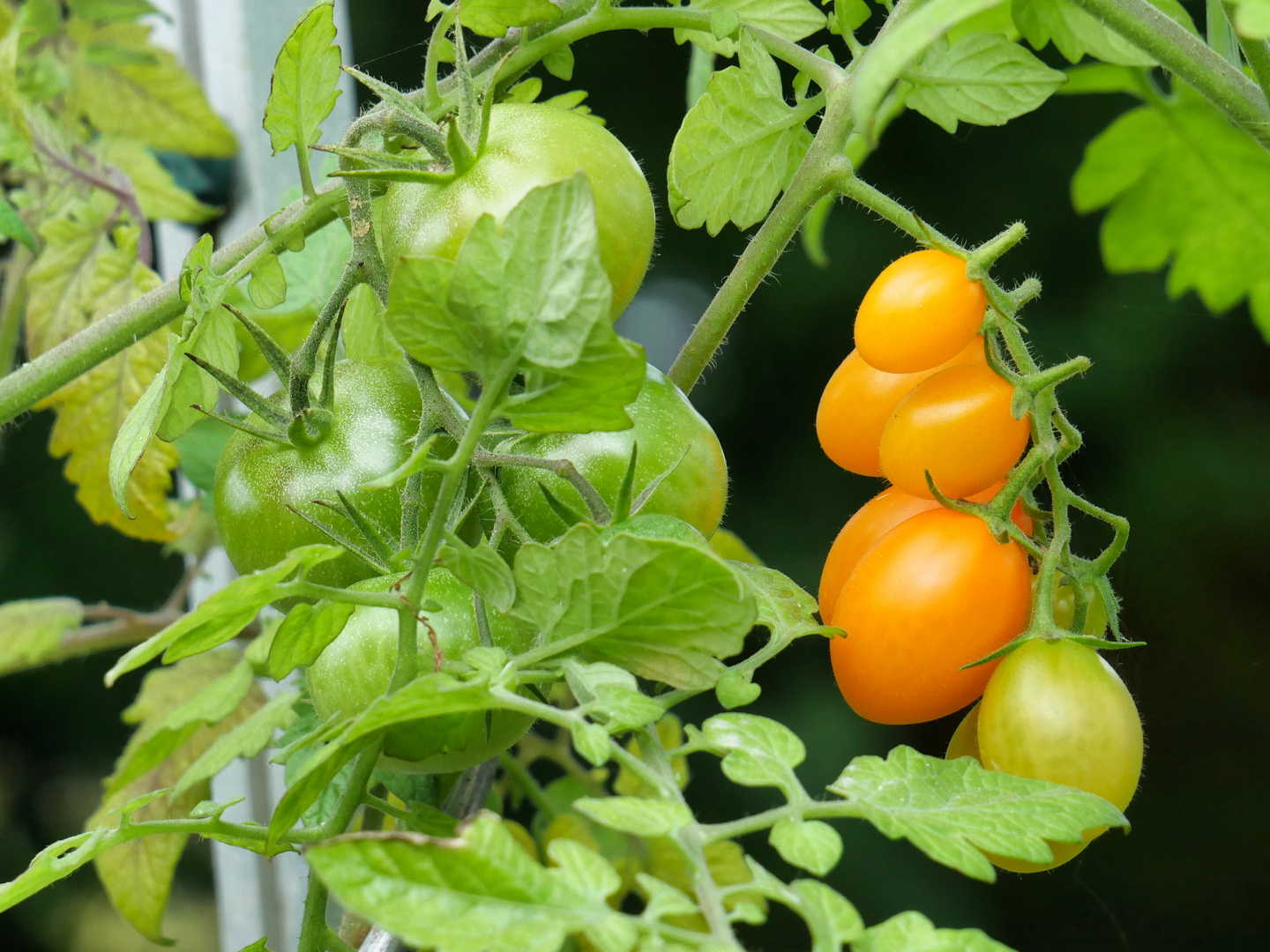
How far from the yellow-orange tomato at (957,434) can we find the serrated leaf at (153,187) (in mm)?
467

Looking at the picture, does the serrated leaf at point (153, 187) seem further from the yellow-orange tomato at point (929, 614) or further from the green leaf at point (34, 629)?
the yellow-orange tomato at point (929, 614)

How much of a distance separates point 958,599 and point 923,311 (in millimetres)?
63

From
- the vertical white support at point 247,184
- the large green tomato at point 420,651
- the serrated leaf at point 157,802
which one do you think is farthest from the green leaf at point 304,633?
the vertical white support at point 247,184

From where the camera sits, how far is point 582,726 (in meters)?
0.17

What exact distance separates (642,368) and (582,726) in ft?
0.19

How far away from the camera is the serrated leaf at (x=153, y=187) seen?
0.58 m

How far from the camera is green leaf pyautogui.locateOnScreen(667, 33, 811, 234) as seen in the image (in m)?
0.27

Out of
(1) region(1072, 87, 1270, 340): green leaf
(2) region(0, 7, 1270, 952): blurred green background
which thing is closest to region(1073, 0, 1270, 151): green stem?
(1) region(1072, 87, 1270, 340): green leaf

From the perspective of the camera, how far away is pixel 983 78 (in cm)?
27

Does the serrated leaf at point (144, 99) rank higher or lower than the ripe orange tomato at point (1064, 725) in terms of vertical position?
higher

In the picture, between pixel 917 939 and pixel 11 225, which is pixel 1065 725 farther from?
pixel 11 225

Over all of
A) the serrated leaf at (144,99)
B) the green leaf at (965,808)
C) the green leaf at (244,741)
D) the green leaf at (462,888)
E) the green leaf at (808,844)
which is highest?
the serrated leaf at (144,99)

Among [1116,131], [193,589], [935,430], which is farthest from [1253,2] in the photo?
[193,589]

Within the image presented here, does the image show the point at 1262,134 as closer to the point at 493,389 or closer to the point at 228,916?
the point at 493,389
